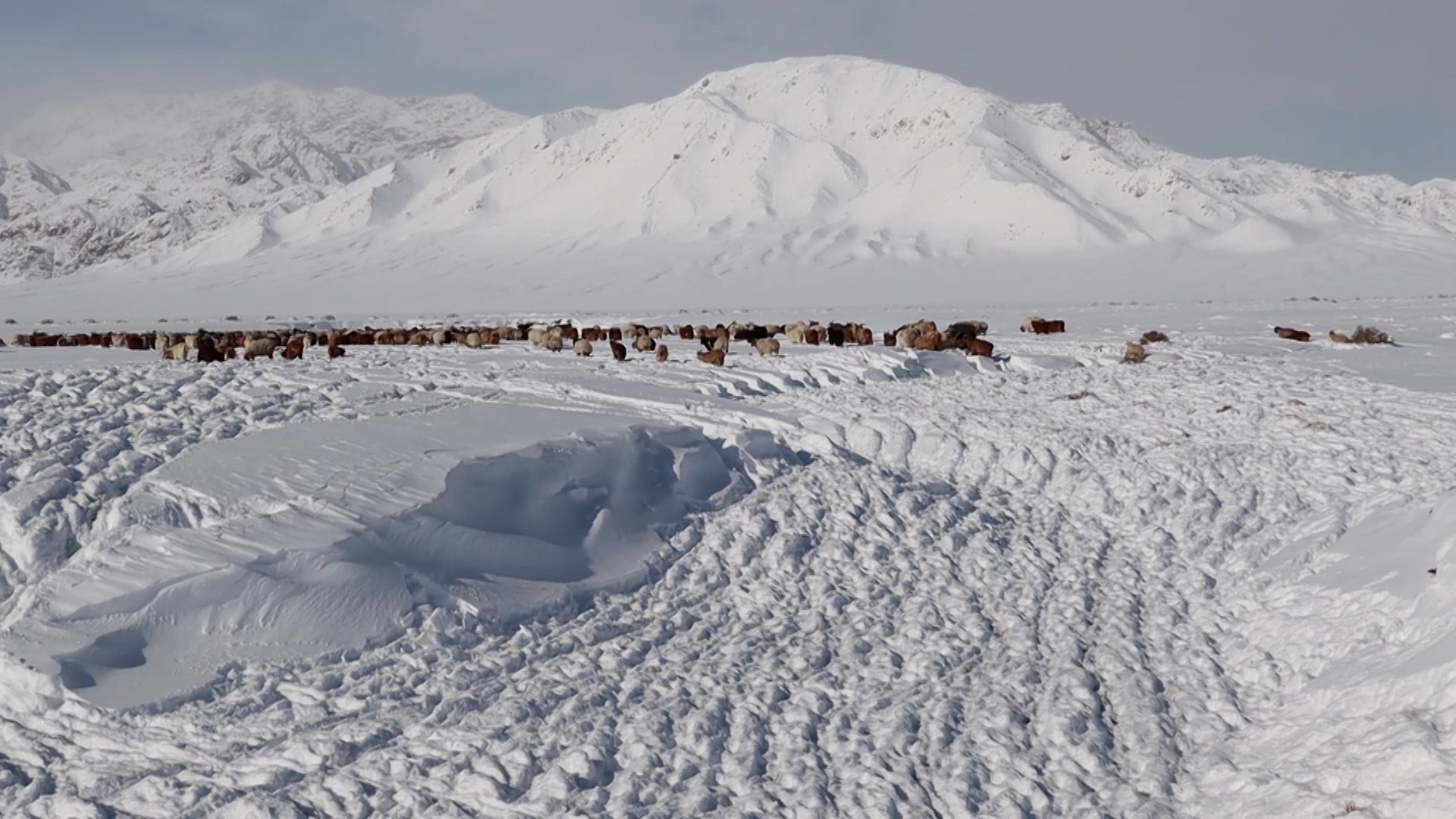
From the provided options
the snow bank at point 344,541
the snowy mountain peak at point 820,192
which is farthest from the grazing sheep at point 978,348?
the snowy mountain peak at point 820,192

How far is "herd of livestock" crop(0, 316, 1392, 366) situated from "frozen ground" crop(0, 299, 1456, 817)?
21.7 feet

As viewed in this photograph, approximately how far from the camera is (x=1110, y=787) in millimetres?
6238

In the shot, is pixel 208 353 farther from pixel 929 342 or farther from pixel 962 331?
pixel 962 331

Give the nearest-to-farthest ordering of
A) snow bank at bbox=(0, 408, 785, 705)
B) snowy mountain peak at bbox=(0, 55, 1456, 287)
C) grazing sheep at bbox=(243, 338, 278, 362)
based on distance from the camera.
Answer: snow bank at bbox=(0, 408, 785, 705) → grazing sheep at bbox=(243, 338, 278, 362) → snowy mountain peak at bbox=(0, 55, 1456, 287)

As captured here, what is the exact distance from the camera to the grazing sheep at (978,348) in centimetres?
2147

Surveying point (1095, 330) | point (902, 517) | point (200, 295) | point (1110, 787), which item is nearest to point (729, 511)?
point (902, 517)

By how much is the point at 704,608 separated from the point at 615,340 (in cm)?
1728

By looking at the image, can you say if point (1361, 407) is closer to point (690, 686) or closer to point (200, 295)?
point (690, 686)

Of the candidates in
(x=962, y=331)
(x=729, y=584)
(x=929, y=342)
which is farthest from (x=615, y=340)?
(x=729, y=584)

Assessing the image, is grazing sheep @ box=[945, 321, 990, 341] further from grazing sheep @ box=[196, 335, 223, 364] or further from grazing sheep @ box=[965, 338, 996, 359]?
grazing sheep @ box=[196, 335, 223, 364]

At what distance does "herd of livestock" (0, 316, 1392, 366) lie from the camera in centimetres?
2100

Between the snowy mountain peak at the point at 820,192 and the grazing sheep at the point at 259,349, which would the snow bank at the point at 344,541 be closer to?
the grazing sheep at the point at 259,349

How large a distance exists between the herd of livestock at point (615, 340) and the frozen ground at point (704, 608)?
661cm

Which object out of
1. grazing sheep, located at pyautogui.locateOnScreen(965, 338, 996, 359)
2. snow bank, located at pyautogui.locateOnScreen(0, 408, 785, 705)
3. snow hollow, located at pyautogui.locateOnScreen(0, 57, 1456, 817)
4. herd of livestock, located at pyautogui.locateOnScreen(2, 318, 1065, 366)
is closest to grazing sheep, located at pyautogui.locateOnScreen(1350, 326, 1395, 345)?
snow hollow, located at pyautogui.locateOnScreen(0, 57, 1456, 817)
